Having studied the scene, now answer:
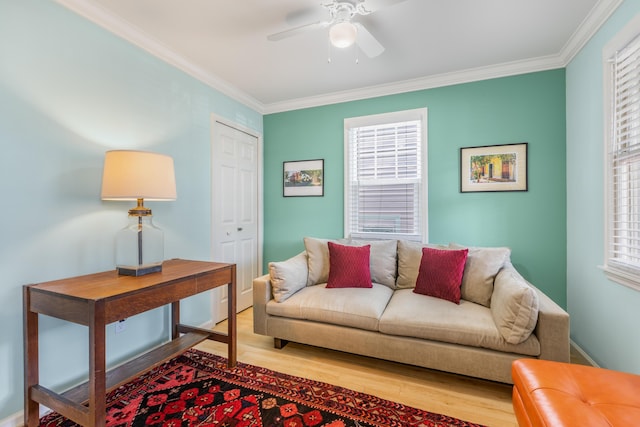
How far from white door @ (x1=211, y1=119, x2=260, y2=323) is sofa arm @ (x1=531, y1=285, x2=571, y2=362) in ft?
8.86

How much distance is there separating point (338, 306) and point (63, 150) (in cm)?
210

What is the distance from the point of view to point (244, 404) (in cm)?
173

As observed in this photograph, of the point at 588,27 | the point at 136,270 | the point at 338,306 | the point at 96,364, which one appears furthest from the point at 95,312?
the point at 588,27

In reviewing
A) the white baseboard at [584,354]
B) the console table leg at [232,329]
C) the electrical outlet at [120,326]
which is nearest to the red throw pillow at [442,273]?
the white baseboard at [584,354]

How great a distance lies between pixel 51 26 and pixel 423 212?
316 centimetres

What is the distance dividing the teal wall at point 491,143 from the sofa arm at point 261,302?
117 cm

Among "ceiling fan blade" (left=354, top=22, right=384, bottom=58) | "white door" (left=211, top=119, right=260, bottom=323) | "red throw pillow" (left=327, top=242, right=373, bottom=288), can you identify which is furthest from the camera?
"white door" (left=211, top=119, right=260, bottom=323)

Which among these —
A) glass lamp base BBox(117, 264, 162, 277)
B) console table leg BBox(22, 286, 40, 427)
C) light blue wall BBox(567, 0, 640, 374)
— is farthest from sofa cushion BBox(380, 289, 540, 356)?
console table leg BBox(22, 286, 40, 427)

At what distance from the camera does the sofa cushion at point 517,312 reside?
5.57 feet

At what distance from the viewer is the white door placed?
2.95 m

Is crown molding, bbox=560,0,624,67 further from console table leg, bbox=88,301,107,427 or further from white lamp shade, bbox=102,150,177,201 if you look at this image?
console table leg, bbox=88,301,107,427

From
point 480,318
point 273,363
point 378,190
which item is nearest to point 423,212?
point 378,190

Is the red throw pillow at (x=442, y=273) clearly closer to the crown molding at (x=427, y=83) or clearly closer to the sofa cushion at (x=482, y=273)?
the sofa cushion at (x=482, y=273)

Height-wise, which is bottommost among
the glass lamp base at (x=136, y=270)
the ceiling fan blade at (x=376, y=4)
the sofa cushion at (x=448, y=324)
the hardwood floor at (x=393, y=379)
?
the hardwood floor at (x=393, y=379)
